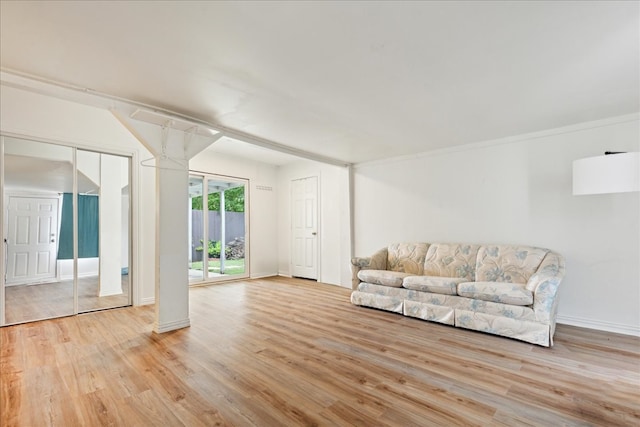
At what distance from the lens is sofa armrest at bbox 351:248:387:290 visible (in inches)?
176

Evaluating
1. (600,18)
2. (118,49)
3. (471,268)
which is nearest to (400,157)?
(471,268)

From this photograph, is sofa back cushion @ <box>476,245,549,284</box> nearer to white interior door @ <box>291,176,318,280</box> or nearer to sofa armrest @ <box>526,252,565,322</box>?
sofa armrest @ <box>526,252,565,322</box>

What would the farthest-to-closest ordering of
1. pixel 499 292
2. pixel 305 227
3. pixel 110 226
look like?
1. pixel 305 227
2. pixel 110 226
3. pixel 499 292

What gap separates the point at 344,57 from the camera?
221cm

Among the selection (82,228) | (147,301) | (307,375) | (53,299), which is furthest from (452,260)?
(53,299)

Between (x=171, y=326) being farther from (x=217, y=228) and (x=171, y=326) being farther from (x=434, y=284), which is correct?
(x=217, y=228)

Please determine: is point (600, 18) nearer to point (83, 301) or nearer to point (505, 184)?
point (505, 184)

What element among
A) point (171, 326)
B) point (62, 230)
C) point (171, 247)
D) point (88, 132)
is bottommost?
point (171, 326)

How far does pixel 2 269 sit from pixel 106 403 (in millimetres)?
2734

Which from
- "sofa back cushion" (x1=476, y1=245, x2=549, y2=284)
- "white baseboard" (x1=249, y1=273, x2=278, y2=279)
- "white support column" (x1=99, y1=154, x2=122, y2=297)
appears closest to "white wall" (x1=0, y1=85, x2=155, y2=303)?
"white support column" (x1=99, y1=154, x2=122, y2=297)

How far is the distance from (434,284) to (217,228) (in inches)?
175

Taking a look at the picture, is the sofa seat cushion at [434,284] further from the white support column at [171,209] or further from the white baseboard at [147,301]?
the white baseboard at [147,301]

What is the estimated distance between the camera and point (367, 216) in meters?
5.61

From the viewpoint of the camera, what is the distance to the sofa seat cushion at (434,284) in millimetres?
3561
